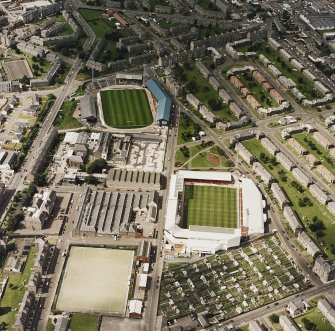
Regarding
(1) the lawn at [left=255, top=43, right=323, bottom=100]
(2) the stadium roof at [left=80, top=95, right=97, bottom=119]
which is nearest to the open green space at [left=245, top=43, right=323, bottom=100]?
(1) the lawn at [left=255, top=43, right=323, bottom=100]

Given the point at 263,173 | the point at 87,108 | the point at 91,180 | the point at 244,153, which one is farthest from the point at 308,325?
the point at 87,108

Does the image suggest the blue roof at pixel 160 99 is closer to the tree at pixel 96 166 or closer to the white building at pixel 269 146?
the tree at pixel 96 166

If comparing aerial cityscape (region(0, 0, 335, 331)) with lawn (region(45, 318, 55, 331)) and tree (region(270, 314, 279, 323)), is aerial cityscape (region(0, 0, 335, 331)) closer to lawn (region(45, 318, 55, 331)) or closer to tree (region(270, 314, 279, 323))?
tree (region(270, 314, 279, 323))

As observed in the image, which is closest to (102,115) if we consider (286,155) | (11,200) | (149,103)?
(149,103)

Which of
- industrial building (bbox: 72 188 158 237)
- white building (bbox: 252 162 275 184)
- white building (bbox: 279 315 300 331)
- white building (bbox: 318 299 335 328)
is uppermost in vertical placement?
white building (bbox: 252 162 275 184)

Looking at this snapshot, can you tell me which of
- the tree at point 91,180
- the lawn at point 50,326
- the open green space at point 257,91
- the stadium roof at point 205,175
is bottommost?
the lawn at point 50,326

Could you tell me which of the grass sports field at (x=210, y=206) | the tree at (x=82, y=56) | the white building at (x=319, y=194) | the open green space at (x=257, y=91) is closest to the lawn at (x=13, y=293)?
the grass sports field at (x=210, y=206)
